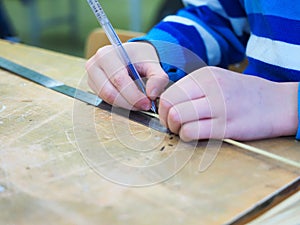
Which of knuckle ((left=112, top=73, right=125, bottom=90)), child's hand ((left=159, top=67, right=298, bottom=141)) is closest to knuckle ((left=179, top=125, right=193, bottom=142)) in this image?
child's hand ((left=159, top=67, right=298, bottom=141))

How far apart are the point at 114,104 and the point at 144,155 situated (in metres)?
0.14

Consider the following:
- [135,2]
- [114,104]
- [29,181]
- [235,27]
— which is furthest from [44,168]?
[135,2]

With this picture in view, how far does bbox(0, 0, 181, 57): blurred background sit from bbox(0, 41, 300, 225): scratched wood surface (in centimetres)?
188

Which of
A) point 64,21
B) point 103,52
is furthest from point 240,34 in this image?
point 64,21

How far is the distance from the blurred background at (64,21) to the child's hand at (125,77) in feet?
5.75

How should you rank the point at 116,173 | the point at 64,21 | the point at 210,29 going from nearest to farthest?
the point at 116,173
the point at 210,29
the point at 64,21

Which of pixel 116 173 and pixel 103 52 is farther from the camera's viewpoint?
pixel 103 52

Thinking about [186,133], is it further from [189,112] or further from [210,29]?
[210,29]

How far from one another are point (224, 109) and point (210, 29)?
0.35 meters

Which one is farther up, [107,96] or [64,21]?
[107,96]

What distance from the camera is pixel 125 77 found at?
561mm

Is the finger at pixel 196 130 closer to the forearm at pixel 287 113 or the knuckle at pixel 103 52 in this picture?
the forearm at pixel 287 113

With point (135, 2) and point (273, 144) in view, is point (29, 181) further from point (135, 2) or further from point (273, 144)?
point (135, 2)

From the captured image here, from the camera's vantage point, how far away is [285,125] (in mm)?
487
